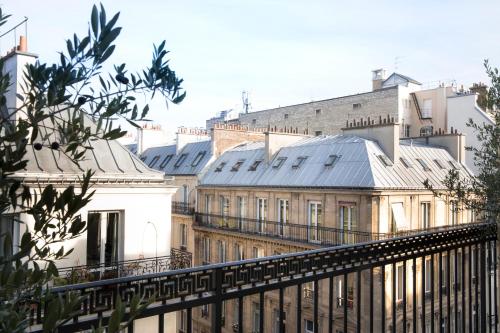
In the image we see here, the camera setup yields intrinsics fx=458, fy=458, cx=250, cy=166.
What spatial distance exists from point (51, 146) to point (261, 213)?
2506 centimetres

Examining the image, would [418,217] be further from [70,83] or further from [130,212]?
[70,83]

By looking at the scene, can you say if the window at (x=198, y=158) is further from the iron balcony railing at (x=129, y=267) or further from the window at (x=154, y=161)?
the iron balcony railing at (x=129, y=267)

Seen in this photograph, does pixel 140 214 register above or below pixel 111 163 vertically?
below

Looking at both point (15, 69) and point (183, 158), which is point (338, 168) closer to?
point (183, 158)

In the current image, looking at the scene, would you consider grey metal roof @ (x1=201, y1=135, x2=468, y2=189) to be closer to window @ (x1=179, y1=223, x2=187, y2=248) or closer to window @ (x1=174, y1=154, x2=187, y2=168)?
window @ (x1=179, y1=223, x2=187, y2=248)

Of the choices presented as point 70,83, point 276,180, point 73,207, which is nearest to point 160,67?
point 70,83

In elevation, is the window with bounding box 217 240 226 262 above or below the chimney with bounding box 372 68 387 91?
below

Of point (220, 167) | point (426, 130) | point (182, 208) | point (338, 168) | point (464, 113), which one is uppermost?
point (464, 113)

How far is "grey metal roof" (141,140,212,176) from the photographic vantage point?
32344mm

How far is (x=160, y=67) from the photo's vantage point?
2.00 meters

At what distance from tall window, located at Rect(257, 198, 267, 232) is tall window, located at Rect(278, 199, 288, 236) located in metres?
1.11

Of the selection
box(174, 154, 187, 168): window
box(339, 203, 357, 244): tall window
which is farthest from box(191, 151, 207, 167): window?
box(339, 203, 357, 244): tall window

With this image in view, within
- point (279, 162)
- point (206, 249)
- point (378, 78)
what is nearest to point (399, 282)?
point (279, 162)

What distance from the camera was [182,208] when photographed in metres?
32.4
